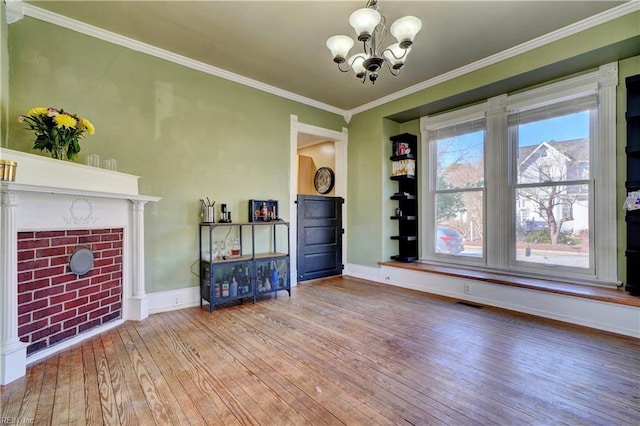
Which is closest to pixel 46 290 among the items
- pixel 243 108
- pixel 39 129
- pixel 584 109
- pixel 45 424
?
pixel 45 424

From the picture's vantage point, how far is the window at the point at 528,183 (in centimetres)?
323

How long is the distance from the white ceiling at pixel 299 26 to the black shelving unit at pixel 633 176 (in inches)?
36.1

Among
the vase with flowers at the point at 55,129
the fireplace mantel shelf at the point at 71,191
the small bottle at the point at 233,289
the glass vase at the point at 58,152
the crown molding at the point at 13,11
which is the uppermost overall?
the crown molding at the point at 13,11

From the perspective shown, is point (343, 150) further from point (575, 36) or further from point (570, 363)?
point (570, 363)

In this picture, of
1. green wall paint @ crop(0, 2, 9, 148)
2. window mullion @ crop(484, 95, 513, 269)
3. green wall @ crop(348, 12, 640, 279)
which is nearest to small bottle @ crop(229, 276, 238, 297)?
green wall @ crop(348, 12, 640, 279)

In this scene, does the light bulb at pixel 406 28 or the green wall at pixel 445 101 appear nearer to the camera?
the light bulb at pixel 406 28

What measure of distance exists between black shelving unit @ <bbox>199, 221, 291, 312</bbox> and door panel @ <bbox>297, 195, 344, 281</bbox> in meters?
0.73

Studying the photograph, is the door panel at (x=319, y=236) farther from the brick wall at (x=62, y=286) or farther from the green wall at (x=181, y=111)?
the brick wall at (x=62, y=286)

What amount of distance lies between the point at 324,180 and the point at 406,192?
71.3 inches

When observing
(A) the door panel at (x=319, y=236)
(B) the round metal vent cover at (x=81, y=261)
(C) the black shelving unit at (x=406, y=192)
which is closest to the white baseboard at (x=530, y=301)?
(C) the black shelving unit at (x=406, y=192)

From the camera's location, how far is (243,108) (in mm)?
4152

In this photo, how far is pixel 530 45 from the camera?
10.6ft

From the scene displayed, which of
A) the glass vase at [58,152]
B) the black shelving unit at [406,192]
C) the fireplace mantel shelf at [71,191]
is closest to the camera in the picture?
the fireplace mantel shelf at [71,191]

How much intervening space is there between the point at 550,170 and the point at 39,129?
5.51 m
